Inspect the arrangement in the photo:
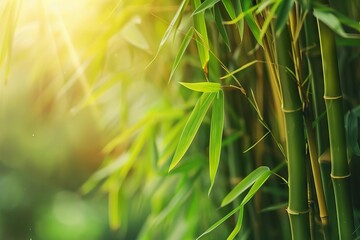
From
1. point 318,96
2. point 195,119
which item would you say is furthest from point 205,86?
point 318,96

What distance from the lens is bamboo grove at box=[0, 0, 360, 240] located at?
63cm

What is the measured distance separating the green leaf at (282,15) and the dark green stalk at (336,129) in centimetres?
8

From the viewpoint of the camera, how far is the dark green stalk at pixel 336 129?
613 mm

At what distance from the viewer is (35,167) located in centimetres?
207

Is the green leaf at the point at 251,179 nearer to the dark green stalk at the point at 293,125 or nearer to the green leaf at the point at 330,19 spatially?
the dark green stalk at the point at 293,125

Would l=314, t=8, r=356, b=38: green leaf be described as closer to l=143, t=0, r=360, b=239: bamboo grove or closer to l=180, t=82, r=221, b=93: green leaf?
l=143, t=0, r=360, b=239: bamboo grove

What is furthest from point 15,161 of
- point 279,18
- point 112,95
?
point 279,18

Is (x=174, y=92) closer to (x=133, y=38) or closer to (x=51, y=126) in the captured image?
(x=133, y=38)

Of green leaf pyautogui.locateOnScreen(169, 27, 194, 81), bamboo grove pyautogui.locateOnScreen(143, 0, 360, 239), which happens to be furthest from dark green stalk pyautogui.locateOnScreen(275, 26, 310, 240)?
green leaf pyautogui.locateOnScreen(169, 27, 194, 81)

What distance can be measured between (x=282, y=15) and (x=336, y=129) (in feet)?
0.49

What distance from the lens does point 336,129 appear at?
0.63m

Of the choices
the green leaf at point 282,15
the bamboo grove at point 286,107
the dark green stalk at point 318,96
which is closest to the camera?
the green leaf at point 282,15

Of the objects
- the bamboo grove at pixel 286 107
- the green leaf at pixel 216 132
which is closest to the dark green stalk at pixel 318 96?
the bamboo grove at pixel 286 107

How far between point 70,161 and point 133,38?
121cm
